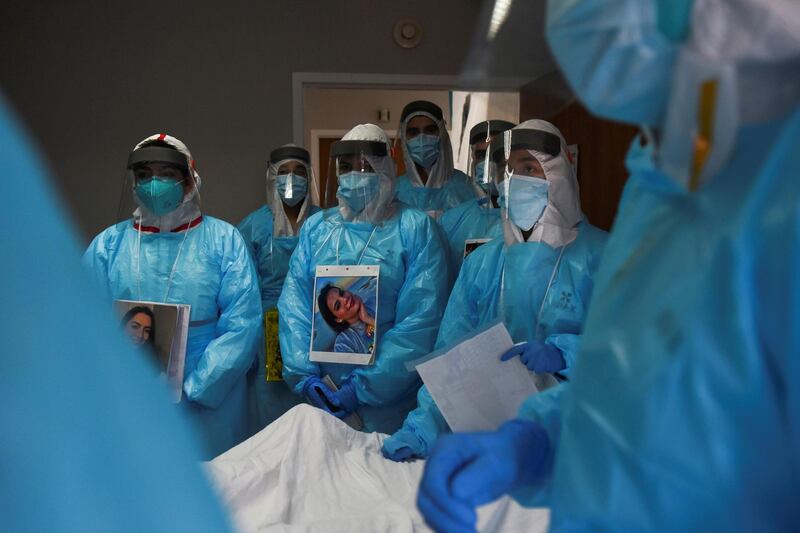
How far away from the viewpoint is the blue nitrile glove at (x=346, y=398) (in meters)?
2.65

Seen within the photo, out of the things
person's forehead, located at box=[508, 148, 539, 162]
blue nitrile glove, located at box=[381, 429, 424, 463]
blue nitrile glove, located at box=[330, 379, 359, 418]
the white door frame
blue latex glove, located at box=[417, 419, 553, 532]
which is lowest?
blue nitrile glove, located at box=[330, 379, 359, 418]

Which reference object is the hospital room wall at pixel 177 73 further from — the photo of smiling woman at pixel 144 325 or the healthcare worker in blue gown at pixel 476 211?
the photo of smiling woman at pixel 144 325

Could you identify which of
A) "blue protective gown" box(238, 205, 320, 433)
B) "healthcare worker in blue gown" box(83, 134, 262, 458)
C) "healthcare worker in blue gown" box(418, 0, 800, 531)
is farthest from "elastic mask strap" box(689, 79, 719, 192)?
"blue protective gown" box(238, 205, 320, 433)

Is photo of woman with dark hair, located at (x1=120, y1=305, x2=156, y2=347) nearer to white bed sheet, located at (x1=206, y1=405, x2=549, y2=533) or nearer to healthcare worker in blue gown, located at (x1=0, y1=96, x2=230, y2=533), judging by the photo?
white bed sheet, located at (x1=206, y1=405, x2=549, y2=533)

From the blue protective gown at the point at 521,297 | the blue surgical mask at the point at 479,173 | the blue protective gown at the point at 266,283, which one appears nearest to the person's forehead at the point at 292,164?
the blue protective gown at the point at 266,283

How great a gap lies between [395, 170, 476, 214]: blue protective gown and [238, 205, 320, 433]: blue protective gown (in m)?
0.52

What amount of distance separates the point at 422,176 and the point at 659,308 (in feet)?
9.54

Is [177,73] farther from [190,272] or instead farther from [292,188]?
[190,272]

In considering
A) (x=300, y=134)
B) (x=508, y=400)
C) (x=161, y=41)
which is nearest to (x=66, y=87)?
(x=161, y=41)

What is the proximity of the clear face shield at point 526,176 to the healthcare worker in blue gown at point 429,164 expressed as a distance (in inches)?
49.4

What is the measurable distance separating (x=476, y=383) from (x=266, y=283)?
1986mm

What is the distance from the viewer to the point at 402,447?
1993 mm

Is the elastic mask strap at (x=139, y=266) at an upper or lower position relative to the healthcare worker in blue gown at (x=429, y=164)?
lower

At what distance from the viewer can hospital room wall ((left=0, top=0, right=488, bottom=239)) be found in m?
4.36
